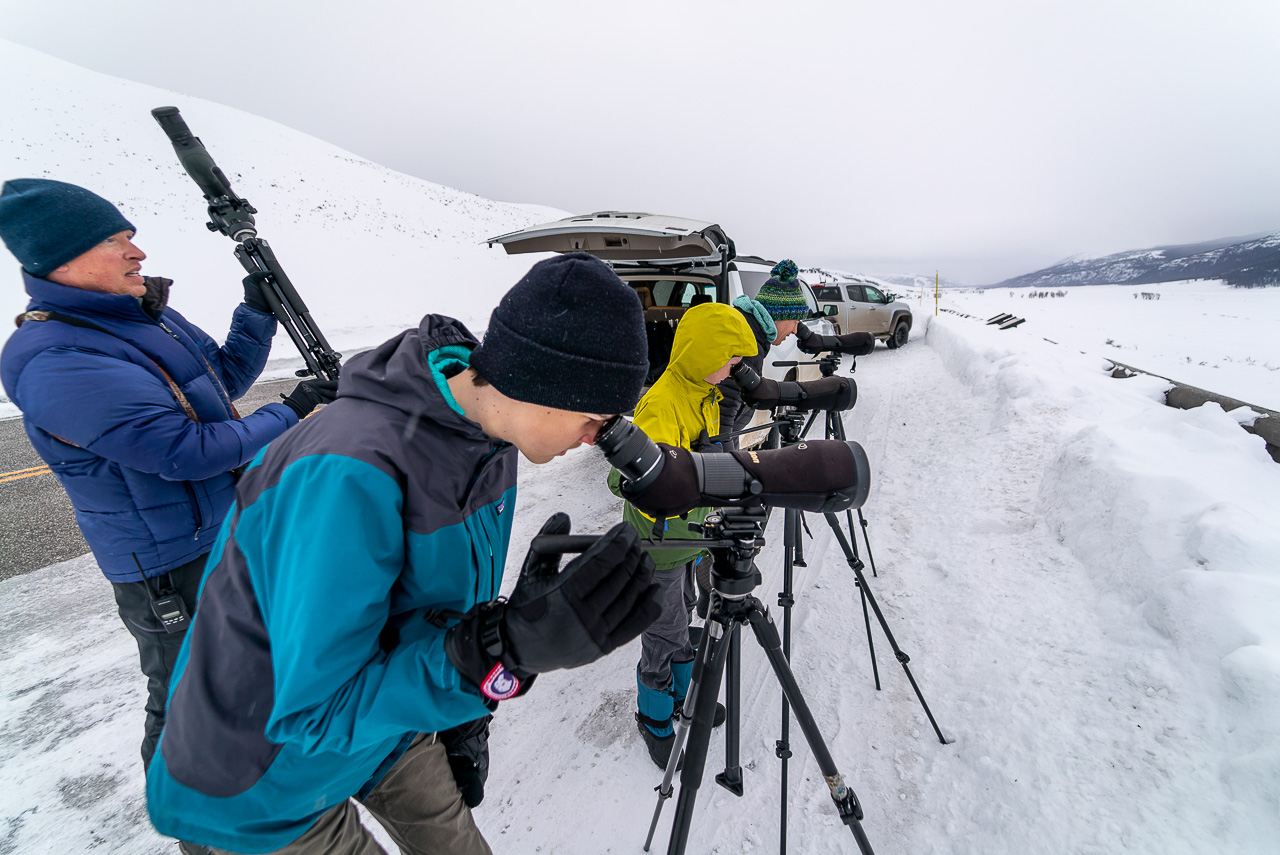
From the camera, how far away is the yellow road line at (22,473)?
5.21 meters

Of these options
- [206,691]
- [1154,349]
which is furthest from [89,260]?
[1154,349]

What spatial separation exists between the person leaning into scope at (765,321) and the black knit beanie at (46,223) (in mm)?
2648

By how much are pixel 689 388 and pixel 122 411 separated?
2.23 meters

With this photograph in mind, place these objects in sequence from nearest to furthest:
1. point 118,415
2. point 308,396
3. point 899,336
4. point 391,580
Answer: point 391,580 → point 118,415 → point 308,396 → point 899,336

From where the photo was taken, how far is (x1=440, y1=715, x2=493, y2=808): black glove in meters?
1.61

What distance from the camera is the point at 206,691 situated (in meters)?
0.98

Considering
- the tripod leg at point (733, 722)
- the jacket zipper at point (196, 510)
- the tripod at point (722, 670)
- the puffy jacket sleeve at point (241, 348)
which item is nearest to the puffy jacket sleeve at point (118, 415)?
the jacket zipper at point (196, 510)

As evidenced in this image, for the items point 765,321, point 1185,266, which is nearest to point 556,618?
point 765,321

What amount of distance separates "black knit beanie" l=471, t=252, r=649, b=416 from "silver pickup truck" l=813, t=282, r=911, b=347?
1101cm

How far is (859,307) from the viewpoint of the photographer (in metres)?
11.3

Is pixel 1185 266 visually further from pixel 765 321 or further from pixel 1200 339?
pixel 765 321

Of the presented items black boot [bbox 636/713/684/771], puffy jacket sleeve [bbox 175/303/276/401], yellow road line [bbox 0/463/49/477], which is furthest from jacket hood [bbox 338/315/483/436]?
yellow road line [bbox 0/463/49/477]

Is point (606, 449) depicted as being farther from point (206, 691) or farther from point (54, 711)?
point (54, 711)

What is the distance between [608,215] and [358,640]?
430 centimetres
